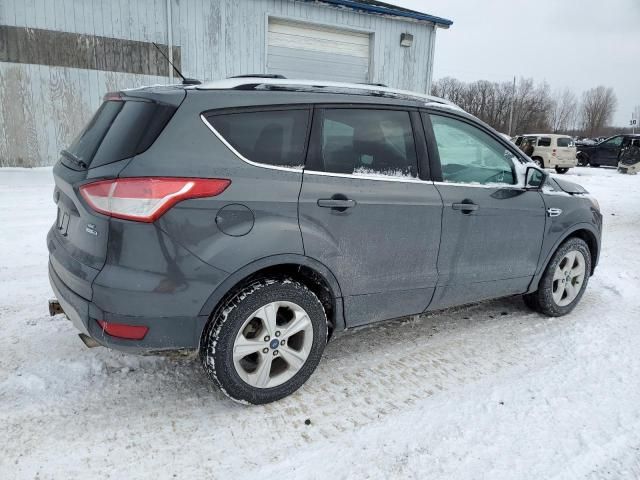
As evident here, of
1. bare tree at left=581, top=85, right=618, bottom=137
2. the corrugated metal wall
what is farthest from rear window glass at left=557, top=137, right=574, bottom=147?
bare tree at left=581, top=85, right=618, bottom=137

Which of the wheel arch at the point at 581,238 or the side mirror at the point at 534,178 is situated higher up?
the side mirror at the point at 534,178

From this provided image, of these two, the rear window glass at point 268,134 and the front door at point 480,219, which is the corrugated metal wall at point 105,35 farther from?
the rear window glass at point 268,134

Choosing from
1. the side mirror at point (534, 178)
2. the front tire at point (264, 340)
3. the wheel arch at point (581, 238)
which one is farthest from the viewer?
the wheel arch at point (581, 238)

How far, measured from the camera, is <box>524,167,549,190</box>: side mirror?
3691 mm

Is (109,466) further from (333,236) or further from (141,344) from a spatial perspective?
(333,236)

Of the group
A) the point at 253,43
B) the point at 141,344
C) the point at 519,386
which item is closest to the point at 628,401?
the point at 519,386

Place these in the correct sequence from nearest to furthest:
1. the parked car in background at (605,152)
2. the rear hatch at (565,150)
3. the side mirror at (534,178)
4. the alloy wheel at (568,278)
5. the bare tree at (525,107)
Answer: the side mirror at (534,178) < the alloy wheel at (568,278) < the rear hatch at (565,150) < the parked car in background at (605,152) < the bare tree at (525,107)

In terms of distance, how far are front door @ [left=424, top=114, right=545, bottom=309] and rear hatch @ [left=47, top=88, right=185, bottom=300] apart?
1.73m

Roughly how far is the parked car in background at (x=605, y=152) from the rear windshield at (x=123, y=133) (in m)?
25.1

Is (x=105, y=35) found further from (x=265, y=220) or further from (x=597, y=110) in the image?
(x=597, y=110)

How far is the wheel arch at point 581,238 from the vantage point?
12.8ft

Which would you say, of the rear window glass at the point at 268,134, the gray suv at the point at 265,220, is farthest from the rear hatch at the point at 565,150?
the rear window glass at the point at 268,134

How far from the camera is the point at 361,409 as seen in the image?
2721mm

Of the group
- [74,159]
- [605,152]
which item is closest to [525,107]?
[605,152]
